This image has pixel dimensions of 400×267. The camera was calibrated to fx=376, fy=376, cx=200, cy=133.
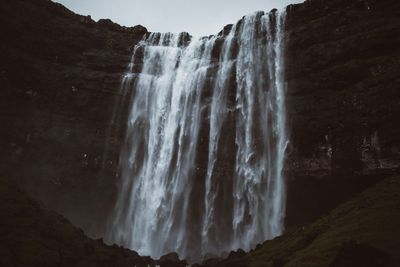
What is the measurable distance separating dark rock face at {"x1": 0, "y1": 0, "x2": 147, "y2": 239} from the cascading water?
2018mm

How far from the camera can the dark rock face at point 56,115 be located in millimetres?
33719

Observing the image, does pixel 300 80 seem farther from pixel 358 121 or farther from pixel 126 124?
pixel 126 124

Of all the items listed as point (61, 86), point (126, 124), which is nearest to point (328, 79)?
point (126, 124)

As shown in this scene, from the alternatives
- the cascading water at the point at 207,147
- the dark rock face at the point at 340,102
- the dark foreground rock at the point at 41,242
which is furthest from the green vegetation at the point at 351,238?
the cascading water at the point at 207,147

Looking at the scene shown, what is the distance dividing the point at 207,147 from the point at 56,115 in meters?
14.5

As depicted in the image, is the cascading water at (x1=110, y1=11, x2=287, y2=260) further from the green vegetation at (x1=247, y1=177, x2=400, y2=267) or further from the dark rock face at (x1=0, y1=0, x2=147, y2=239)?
the green vegetation at (x1=247, y1=177, x2=400, y2=267)

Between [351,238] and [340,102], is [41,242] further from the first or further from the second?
[340,102]

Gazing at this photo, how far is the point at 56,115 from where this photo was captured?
34.8 metres

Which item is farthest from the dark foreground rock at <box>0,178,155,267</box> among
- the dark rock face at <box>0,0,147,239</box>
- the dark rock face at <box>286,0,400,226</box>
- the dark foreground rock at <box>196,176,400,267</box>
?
the dark rock face at <box>286,0,400,226</box>

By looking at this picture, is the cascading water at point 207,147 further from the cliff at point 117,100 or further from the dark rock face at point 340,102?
the dark rock face at point 340,102

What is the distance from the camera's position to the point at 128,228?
3328cm

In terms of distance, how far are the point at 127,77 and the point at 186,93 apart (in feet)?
20.4

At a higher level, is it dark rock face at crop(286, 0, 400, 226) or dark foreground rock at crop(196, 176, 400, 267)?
dark rock face at crop(286, 0, 400, 226)

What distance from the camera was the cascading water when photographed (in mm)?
29203
